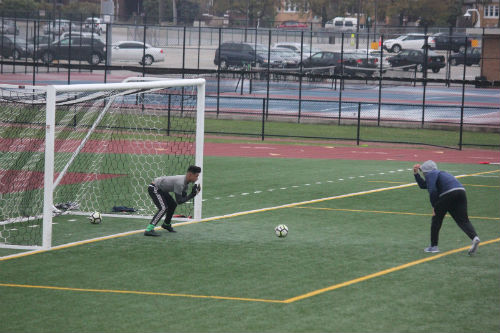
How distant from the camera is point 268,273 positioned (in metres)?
12.7

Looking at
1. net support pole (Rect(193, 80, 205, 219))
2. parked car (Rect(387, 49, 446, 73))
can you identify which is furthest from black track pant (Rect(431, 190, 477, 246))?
parked car (Rect(387, 49, 446, 73))

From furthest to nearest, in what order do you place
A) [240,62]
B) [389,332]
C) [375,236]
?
[240,62] → [375,236] → [389,332]

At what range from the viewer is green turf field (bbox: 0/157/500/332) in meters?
10.3

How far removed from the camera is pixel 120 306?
10.8 meters

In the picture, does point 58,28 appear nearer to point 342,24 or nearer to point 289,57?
point 289,57

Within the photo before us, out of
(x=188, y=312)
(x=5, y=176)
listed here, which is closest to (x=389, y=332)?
(x=188, y=312)

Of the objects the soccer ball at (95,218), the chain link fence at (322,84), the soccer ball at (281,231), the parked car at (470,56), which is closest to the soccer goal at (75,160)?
the soccer ball at (95,218)

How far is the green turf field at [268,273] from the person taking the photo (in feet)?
33.9

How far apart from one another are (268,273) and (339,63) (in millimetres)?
41319

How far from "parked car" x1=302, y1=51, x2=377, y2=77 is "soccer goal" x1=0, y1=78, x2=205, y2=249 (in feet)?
70.3

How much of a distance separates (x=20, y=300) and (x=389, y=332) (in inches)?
183

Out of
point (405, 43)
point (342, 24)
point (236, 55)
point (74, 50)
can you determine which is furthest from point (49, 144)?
point (342, 24)

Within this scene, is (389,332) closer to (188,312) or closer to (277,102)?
(188,312)

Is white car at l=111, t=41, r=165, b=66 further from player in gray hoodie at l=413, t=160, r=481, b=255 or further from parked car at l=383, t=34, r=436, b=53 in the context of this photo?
player in gray hoodie at l=413, t=160, r=481, b=255
